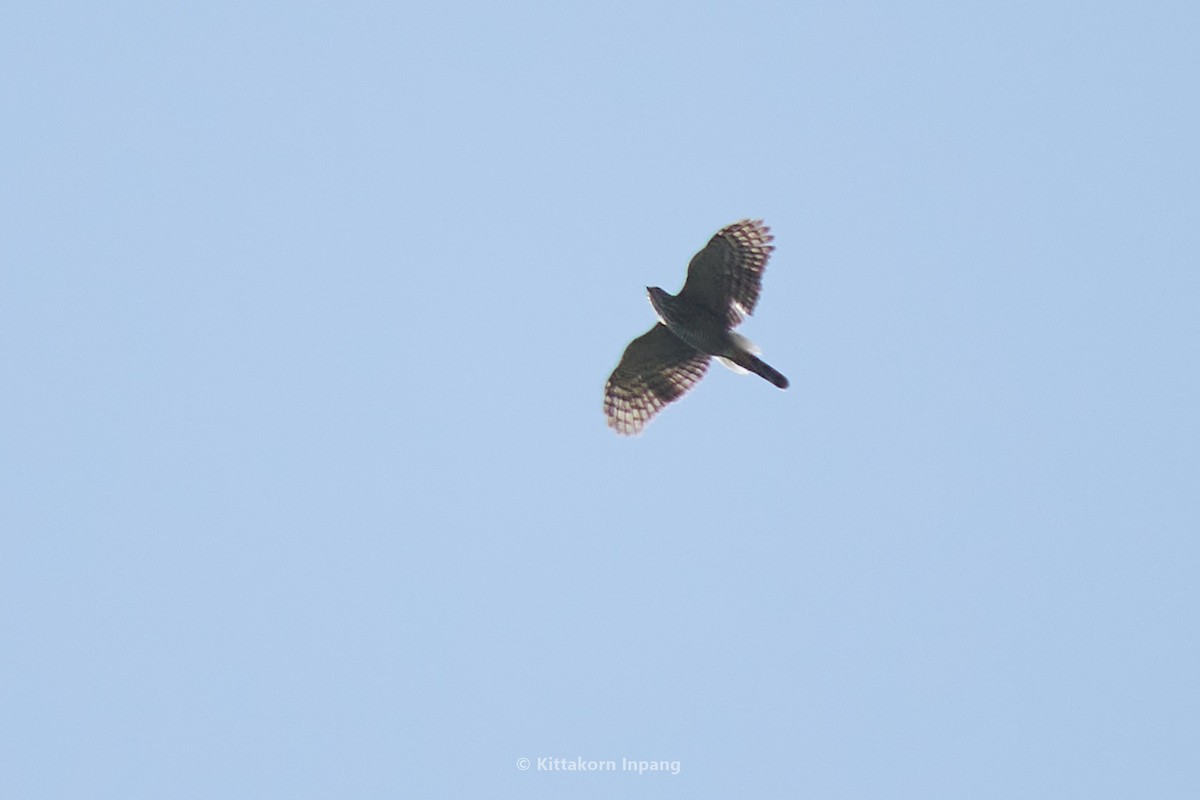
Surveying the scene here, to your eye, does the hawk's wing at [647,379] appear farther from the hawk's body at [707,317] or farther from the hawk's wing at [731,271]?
the hawk's wing at [731,271]

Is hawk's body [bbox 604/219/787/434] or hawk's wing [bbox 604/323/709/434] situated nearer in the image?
hawk's body [bbox 604/219/787/434]

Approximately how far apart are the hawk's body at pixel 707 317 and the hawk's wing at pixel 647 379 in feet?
0.04

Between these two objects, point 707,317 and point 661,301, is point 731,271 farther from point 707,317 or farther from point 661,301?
point 661,301

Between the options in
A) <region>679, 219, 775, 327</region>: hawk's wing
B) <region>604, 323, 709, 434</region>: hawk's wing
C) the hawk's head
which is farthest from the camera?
<region>604, 323, 709, 434</region>: hawk's wing

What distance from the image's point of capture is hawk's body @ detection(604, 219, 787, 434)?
62.6ft

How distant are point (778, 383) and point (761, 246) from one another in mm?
1649

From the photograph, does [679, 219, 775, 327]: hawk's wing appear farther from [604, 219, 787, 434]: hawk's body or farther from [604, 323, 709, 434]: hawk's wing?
[604, 323, 709, 434]: hawk's wing

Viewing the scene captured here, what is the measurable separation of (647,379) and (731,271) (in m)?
2.25

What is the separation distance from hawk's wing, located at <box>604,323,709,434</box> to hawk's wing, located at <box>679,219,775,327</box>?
1097 millimetres

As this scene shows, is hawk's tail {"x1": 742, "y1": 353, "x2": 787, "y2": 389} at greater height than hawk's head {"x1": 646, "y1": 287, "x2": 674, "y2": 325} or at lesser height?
lesser

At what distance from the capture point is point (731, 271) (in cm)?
1923

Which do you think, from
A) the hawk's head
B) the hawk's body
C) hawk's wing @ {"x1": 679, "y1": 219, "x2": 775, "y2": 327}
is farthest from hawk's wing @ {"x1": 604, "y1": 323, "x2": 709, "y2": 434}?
hawk's wing @ {"x1": 679, "y1": 219, "x2": 775, "y2": 327}

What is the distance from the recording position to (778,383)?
62.5 ft

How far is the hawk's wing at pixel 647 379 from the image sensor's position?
20.5 metres
